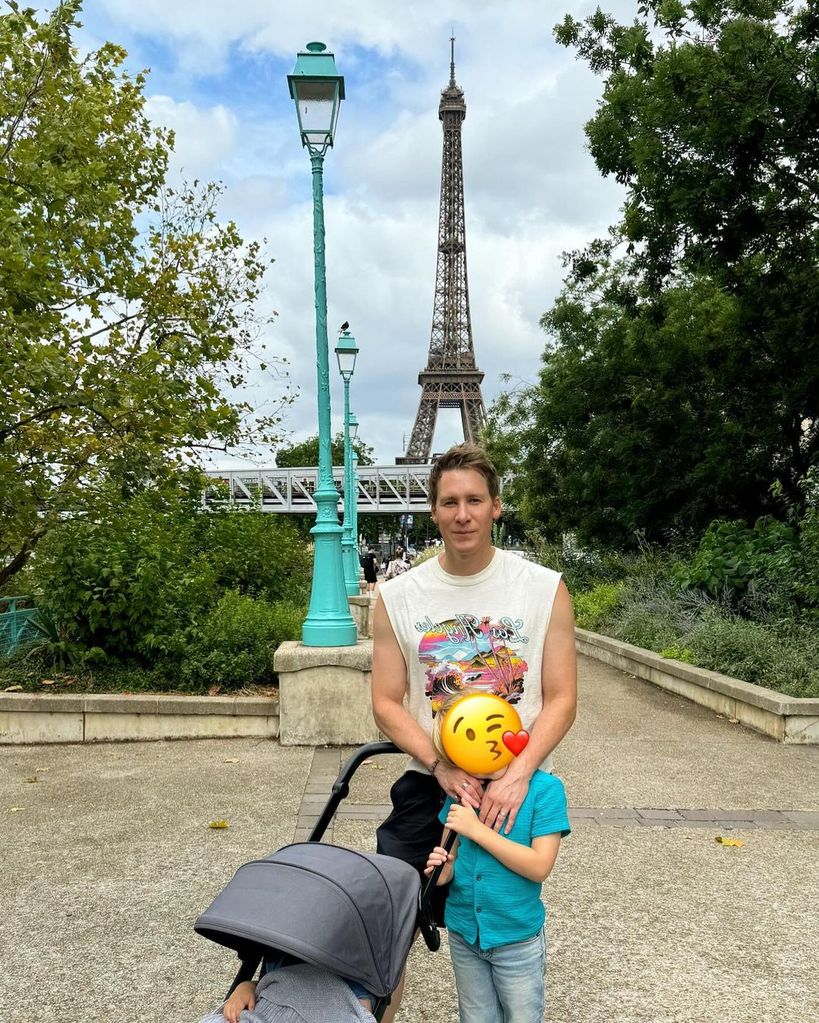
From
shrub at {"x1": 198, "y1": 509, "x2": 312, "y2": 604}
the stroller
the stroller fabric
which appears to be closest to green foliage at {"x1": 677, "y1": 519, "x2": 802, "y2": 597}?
shrub at {"x1": 198, "y1": 509, "x2": 312, "y2": 604}

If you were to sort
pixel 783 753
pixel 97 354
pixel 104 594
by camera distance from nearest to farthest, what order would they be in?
1. pixel 783 753
2. pixel 104 594
3. pixel 97 354

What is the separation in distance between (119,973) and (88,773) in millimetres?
3126

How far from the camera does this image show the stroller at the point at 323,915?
73.3 inches

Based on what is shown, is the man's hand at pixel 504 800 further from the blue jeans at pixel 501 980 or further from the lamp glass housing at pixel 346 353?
the lamp glass housing at pixel 346 353

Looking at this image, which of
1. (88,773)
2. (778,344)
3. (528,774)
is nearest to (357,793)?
(88,773)

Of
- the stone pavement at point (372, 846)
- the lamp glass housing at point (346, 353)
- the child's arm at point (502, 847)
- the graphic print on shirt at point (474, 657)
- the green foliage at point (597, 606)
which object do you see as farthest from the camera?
the lamp glass housing at point (346, 353)

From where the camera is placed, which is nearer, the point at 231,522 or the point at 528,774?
the point at 528,774

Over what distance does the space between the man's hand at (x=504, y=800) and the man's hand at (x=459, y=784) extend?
0.03m

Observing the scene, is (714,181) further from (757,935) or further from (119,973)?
(119,973)

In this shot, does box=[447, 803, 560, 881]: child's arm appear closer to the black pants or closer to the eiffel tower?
the black pants

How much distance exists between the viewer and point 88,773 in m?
6.46

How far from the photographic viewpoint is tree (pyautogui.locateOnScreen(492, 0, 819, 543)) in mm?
10758

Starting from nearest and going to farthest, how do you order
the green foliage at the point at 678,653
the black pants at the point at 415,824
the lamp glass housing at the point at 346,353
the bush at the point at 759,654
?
1. the black pants at the point at 415,824
2. the bush at the point at 759,654
3. the green foliage at the point at 678,653
4. the lamp glass housing at the point at 346,353

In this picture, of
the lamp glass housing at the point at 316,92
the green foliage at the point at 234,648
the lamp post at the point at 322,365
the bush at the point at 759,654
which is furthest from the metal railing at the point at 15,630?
the bush at the point at 759,654
